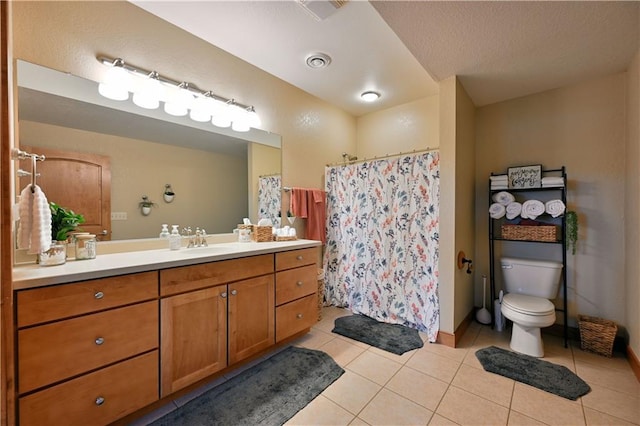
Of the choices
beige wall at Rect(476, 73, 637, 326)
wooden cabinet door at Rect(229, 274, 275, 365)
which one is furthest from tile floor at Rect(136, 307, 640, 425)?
beige wall at Rect(476, 73, 637, 326)

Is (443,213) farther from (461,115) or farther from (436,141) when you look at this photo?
(436,141)

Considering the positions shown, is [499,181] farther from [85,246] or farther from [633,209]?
[85,246]

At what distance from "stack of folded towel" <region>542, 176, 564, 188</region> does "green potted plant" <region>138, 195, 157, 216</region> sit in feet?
10.4

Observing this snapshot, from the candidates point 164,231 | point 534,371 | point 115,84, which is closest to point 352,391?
point 534,371

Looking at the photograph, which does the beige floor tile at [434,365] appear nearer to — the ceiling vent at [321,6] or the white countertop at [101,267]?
the white countertop at [101,267]

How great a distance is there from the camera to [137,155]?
1801mm

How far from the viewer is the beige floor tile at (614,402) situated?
144cm

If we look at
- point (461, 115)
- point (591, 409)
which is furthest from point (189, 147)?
point (591, 409)

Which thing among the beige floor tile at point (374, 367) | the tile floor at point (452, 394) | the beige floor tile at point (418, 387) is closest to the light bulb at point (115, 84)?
the tile floor at point (452, 394)

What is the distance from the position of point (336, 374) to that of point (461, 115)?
2328mm

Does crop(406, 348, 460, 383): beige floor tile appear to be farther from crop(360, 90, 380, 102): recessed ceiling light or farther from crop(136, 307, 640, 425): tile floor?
crop(360, 90, 380, 102): recessed ceiling light

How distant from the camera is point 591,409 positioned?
1.48m

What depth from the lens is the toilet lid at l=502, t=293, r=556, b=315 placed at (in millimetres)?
1988

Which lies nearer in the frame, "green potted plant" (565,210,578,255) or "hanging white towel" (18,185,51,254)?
"hanging white towel" (18,185,51,254)
